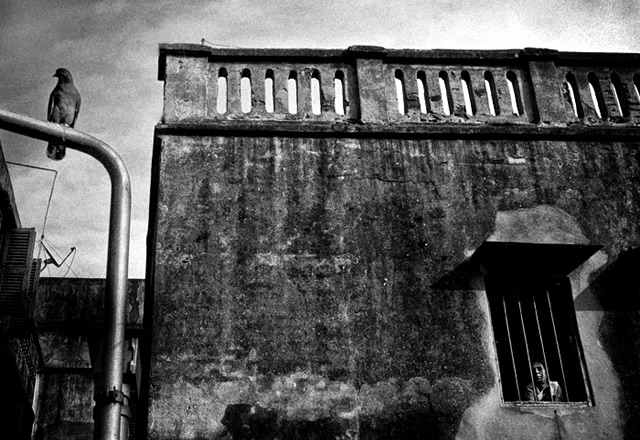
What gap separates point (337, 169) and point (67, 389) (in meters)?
8.15

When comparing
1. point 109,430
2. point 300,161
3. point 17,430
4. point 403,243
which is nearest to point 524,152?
point 403,243

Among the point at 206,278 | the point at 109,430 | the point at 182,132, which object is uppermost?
the point at 182,132

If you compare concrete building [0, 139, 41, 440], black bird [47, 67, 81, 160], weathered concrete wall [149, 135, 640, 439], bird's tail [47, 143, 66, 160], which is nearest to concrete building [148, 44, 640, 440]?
weathered concrete wall [149, 135, 640, 439]

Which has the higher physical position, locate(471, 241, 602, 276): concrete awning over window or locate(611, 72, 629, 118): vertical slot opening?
locate(611, 72, 629, 118): vertical slot opening

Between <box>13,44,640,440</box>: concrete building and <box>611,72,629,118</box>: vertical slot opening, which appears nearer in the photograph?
<box>13,44,640,440</box>: concrete building

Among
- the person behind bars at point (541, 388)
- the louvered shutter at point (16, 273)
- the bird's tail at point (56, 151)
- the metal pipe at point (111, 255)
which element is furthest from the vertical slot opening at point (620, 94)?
the louvered shutter at point (16, 273)

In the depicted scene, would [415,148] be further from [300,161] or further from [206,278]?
[206,278]

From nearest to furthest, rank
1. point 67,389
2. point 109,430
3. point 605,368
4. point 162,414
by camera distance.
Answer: point 109,430 → point 162,414 → point 605,368 → point 67,389

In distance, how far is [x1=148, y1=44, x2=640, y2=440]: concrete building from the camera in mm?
7289

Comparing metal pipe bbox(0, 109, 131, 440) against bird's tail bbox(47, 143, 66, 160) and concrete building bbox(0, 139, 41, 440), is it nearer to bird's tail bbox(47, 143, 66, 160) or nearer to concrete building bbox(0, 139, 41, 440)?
bird's tail bbox(47, 143, 66, 160)

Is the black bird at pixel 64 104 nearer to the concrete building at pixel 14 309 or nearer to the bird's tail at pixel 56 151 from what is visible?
the bird's tail at pixel 56 151

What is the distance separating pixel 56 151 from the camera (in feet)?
20.9

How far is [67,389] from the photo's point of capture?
1436cm

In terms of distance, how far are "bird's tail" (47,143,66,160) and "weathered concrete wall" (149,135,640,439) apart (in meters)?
1.54
